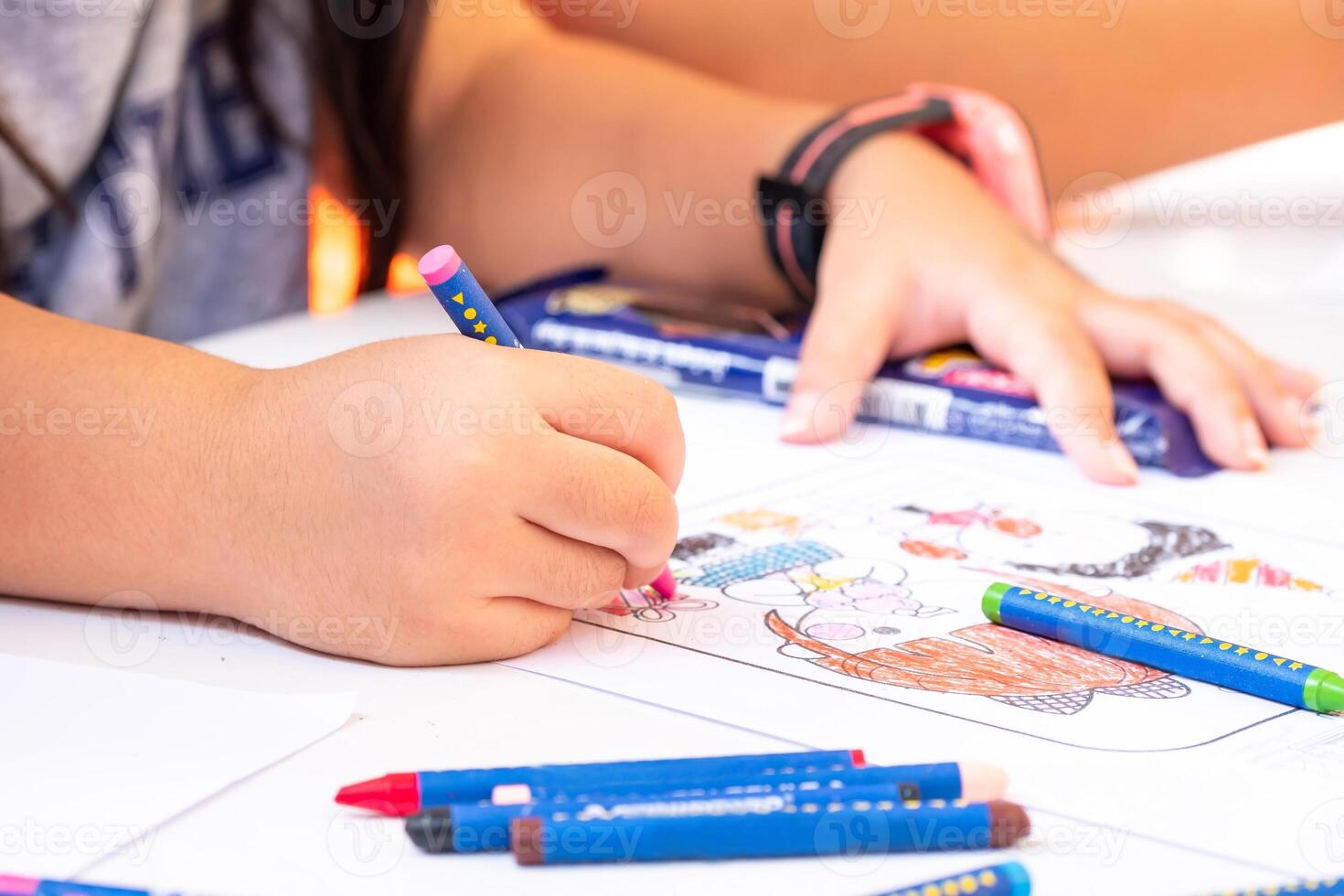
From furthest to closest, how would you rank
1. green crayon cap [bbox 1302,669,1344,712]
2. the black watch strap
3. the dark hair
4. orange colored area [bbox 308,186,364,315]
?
orange colored area [bbox 308,186,364,315] < the dark hair < the black watch strap < green crayon cap [bbox 1302,669,1344,712]

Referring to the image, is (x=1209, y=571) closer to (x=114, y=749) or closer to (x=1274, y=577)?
(x=1274, y=577)

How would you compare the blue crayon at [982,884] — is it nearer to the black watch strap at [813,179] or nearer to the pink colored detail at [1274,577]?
the pink colored detail at [1274,577]

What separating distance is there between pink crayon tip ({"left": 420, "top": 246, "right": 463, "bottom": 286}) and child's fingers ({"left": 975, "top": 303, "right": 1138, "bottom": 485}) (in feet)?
1.02

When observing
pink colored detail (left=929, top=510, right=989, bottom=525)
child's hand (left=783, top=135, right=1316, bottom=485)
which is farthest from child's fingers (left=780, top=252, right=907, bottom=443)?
pink colored detail (left=929, top=510, right=989, bottom=525)

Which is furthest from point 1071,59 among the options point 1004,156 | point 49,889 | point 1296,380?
point 49,889

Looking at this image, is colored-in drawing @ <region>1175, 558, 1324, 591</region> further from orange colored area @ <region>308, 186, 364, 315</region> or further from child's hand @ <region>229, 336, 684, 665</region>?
orange colored area @ <region>308, 186, 364, 315</region>

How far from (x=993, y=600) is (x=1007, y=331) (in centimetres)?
24

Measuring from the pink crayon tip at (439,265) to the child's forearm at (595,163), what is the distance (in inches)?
17.3

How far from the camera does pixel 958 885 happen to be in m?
0.27

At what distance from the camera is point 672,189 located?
85 centimetres

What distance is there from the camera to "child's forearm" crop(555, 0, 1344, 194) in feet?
3.05

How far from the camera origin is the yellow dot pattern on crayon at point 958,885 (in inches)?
10.3

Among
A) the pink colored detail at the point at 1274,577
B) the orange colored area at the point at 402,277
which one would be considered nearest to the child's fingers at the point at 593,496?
the pink colored detail at the point at 1274,577

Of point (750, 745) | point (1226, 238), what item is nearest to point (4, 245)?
point (750, 745)
